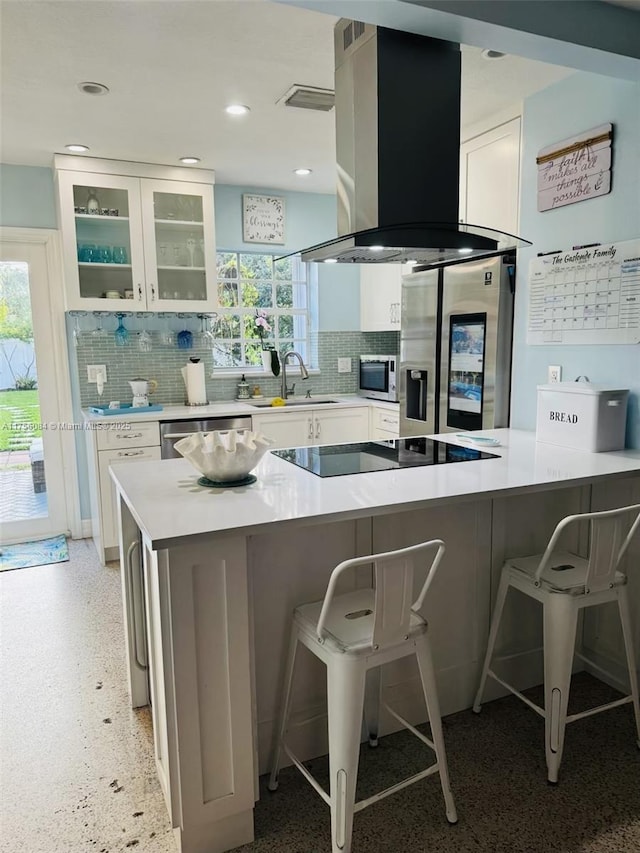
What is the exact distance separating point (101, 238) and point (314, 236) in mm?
1702

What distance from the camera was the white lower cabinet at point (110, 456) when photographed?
148 inches

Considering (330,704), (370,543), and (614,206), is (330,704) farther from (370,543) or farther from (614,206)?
(614,206)

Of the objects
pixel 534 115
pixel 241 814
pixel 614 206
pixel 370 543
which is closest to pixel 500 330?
pixel 614 206

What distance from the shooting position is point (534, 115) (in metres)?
2.84

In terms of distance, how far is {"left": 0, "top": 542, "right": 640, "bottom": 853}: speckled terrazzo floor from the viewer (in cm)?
170

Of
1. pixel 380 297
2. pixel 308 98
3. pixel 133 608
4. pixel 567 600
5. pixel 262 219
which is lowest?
pixel 133 608

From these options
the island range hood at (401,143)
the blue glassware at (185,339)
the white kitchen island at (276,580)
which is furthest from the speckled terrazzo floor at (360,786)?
the blue glassware at (185,339)

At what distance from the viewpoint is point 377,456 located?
7.97ft

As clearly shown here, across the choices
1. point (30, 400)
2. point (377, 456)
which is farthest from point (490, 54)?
point (30, 400)

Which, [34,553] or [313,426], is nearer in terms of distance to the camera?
[34,553]

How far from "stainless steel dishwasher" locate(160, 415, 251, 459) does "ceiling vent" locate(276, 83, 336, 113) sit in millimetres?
1951

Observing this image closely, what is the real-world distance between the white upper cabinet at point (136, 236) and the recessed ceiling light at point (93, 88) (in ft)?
3.58

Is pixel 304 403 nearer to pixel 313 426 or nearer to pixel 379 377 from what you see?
pixel 313 426

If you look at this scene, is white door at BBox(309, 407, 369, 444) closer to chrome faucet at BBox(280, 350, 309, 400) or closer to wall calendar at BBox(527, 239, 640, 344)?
chrome faucet at BBox(280, 350, 309, 400)
